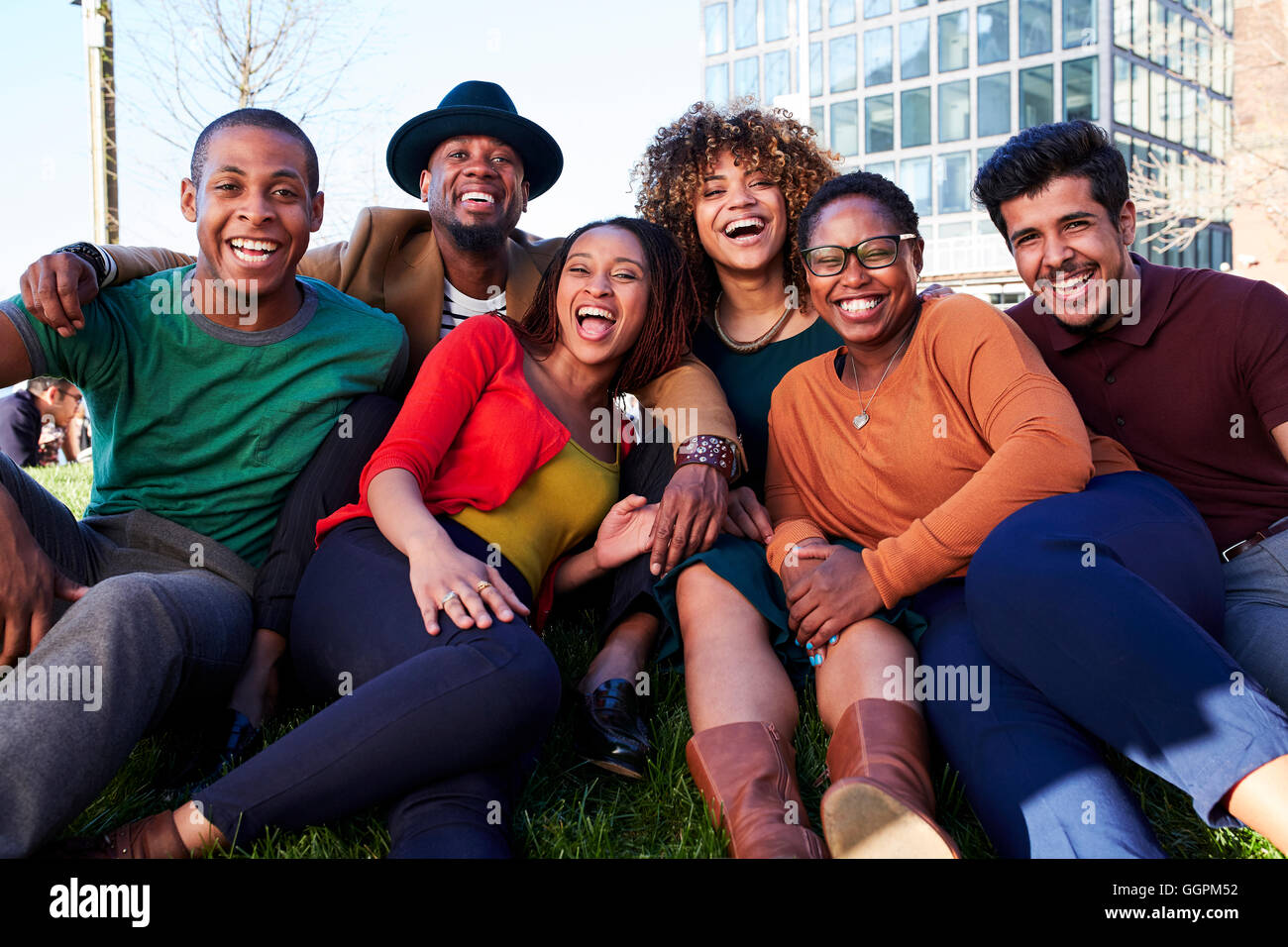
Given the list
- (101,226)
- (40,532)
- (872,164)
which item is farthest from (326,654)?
(872,164)

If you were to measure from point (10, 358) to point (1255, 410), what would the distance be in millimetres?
3495

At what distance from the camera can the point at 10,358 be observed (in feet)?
8.75

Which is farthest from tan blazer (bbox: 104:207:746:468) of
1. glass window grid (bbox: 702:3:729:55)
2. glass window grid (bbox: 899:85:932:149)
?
glass window grid (bbox: 702:3:729:55)

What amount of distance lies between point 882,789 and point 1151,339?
1.85m

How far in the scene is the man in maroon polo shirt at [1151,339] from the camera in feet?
9.62

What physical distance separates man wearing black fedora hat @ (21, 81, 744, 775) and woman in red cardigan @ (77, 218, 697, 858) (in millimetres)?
147

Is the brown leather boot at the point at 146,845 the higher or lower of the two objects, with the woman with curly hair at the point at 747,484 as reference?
lower

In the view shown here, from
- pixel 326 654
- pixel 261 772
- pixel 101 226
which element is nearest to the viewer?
pixel 261 772

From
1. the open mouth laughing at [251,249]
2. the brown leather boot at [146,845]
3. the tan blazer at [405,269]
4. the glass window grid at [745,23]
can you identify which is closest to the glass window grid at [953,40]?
the glass window grid at [745,23]

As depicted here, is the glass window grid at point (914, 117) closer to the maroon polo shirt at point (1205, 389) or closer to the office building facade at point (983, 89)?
the office building facade at point (983, 89)

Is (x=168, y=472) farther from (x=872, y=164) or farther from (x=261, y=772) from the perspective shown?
(x=872, y=164)

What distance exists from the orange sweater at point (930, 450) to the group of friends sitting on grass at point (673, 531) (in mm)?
11

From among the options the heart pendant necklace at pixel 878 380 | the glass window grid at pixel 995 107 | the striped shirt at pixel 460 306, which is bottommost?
the heart pendant necklace at pixel 878 380

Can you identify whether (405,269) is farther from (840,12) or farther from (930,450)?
(840,12)
